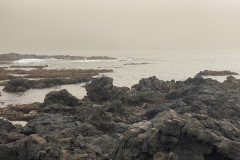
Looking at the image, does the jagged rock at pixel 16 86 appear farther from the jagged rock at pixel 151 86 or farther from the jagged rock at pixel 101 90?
the jagged rock at pixel 151 86

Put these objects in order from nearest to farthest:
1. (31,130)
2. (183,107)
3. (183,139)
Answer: (183,139) < (31,130) < (183,107)

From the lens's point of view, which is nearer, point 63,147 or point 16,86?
point 63,147

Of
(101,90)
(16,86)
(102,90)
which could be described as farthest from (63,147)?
(16,86)

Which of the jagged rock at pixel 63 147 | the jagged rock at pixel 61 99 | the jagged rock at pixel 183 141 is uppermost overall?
the jagged rock at pixel 183 141

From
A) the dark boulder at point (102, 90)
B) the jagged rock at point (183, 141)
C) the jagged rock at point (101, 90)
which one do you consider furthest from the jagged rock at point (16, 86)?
the jagged rock at point (183, 141)

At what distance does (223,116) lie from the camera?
59.3 ft

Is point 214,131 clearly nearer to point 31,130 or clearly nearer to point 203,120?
point 203,120

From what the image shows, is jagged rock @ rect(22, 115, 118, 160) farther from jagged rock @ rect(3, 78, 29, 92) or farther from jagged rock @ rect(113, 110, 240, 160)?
jagged rock @ rect(3, 78, 29, 92)

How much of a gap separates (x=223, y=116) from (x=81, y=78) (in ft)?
110

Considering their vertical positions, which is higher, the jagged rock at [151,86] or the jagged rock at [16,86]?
the jagged rock at [151,86]

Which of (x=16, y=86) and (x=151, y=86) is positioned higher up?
(x=151, y=86)

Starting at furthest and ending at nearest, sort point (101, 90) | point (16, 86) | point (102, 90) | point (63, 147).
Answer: point (16, 86) < point (101, 90) < point (102, 90) < point (63, 147)

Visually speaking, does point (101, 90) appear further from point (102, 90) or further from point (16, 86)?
point (16, 86)

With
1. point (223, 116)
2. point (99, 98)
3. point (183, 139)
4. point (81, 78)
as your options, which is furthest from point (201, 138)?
point (81, 78)
